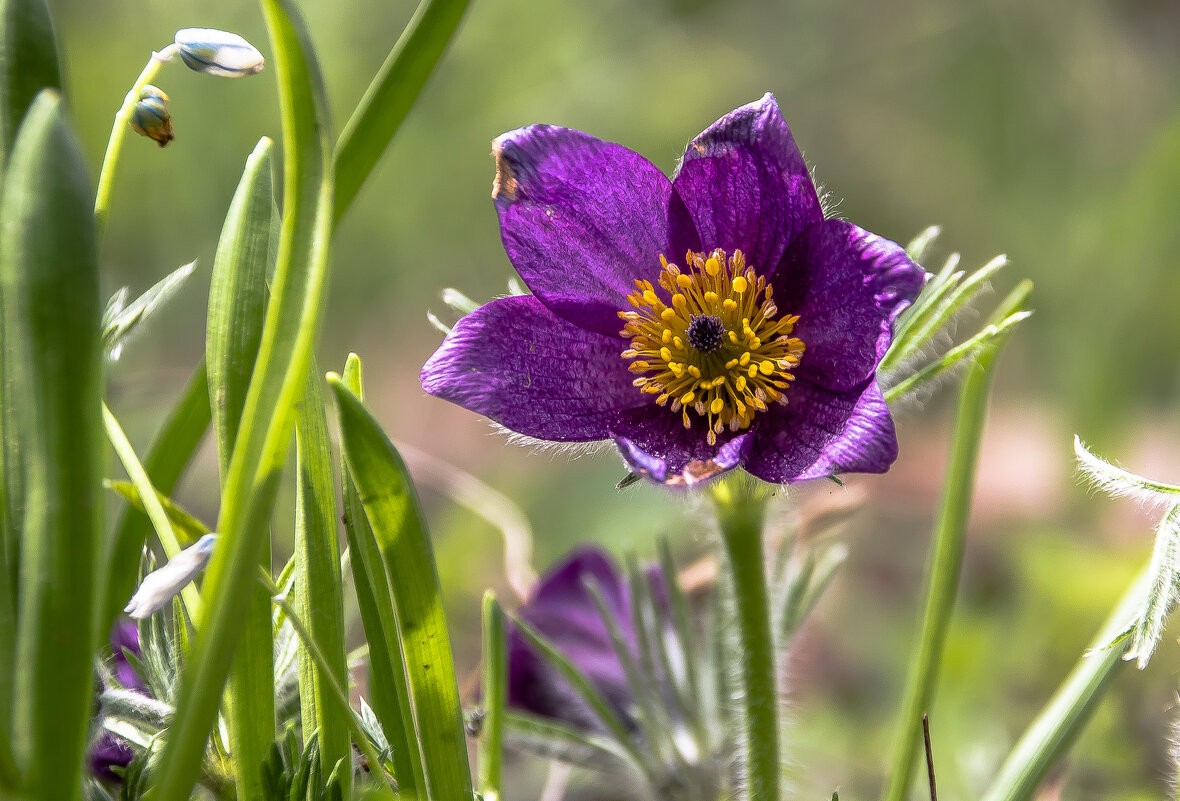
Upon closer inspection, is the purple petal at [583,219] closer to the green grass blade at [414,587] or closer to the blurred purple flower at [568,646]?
the green grass blade at [414,587]

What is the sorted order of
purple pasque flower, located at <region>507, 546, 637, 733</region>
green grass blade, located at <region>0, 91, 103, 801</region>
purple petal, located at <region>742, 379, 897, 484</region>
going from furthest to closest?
1. purple pasque flower, located at <region>507, 546, 637, 733</region>
2. purple petal, located at <region>742, 379, 897, 484</region>
3. green grass blade, located at <region>0, 91, 103, 801</region>

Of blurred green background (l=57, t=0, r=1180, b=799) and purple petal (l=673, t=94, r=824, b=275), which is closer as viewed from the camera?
purple petal (l=673, t=94, r=824, b=275)

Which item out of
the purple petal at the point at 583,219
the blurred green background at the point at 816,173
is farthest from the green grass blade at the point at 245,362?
the blurred green background at the point at 816,173

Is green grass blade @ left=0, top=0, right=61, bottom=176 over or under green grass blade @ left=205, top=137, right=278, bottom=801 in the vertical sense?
over

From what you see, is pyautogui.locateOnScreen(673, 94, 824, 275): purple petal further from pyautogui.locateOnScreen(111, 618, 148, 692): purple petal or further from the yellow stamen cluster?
pyautogui.locateOnScreen(111, 618, 148, 692): purple petal

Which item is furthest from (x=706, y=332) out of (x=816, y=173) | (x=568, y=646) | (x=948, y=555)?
(x=816, y=173)

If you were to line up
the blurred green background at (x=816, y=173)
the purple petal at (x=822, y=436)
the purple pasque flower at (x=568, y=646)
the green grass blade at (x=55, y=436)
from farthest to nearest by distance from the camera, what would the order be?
the blurred green background at (x=816, y=173) < the purple pasque flower at (x=568, y=646) < the purple petal at (x=822, y=436) < the green grass blade at (x=55, y=436)

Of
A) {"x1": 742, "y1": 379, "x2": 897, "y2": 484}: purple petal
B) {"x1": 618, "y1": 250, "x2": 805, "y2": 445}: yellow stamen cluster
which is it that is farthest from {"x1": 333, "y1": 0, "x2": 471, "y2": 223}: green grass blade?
{"x1": 742, "y1": 379, "x2": 897, "y2": 484}: purple petal

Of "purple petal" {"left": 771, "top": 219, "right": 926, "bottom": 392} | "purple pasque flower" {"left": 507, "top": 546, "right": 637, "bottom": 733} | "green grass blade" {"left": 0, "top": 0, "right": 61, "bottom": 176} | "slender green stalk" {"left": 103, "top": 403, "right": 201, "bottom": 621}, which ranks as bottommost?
"purple pasque flower" {"left": 507, "top": 546, "right": 637, "bottom": 733}
